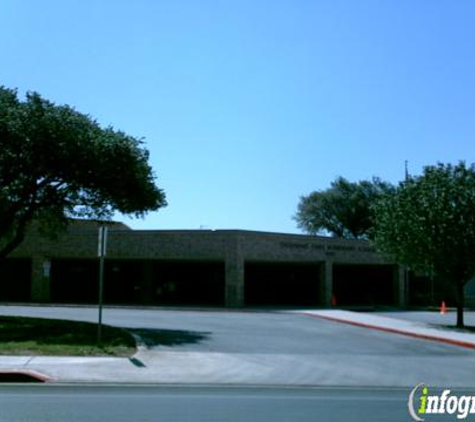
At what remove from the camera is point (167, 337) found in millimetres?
21438

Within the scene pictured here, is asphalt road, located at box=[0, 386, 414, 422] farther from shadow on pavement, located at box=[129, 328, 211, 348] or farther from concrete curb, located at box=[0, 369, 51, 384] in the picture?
shadow on pavement, located at box=[129, 328, 211, 348]

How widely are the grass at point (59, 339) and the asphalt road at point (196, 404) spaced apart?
433cm

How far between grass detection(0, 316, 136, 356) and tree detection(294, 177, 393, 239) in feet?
172

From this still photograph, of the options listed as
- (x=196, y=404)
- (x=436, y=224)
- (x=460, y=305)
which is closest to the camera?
(x=196, y=404)

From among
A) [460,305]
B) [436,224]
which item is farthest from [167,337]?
[460,305]

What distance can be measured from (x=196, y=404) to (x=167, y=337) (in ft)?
34.3

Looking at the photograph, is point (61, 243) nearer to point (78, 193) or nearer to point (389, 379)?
point (78, 193)

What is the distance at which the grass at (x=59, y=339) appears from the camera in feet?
57.1

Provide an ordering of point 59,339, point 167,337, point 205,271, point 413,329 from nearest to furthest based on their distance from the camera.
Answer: point 59,339 → point 167,337 → point 413,329 → point 205,271

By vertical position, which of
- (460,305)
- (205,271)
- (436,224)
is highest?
(436,224)

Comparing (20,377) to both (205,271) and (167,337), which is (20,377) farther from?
(205,271)

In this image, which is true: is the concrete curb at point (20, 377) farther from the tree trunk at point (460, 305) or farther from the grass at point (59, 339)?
the tree trunk at point (460, 305)

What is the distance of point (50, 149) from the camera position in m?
21.8

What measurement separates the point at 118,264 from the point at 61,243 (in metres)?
4.59
